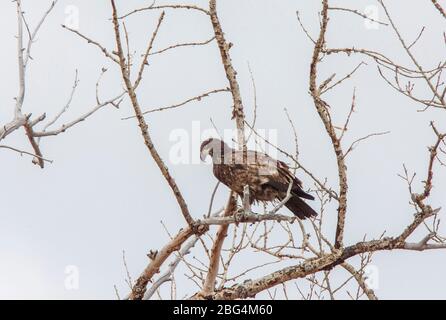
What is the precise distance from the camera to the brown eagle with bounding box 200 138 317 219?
8406 mm

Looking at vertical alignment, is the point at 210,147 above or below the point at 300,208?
above

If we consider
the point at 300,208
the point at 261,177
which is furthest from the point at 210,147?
the point at 300,208

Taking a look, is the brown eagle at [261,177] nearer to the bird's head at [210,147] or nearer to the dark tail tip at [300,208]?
the dark tail tip at [300,208]

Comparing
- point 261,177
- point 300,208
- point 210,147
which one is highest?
point 210,147

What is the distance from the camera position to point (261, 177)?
27.8 feet

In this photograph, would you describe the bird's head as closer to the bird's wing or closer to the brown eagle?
the brown eagle

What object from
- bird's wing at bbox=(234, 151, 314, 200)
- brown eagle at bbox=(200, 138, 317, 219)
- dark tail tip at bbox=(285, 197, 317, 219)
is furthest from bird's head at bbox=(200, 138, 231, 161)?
dark tail tip at bbox=(285, 197, 317, 219)

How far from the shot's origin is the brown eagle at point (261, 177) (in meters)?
8.41

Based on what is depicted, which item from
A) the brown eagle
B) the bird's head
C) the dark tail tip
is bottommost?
the dark tail tip

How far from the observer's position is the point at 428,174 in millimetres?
6434

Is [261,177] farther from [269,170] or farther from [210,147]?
[210,147]

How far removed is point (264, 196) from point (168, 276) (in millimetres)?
1193
